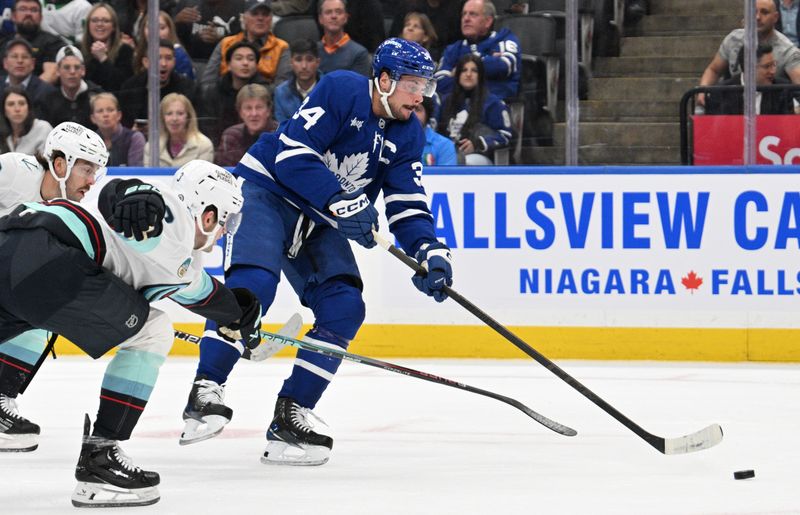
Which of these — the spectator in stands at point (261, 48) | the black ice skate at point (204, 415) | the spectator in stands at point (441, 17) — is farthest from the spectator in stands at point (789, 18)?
the black ice skate at point (204, 415)

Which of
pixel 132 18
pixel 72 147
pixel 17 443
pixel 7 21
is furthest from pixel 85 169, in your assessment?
pixel 7 21

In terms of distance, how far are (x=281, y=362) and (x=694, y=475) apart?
10.1 ft

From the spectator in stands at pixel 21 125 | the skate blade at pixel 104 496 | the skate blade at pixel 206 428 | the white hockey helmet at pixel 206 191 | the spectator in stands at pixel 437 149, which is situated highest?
the white hockey helmet at pixel 206 191

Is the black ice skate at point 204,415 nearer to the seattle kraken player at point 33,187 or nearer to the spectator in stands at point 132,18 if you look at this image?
the seattle kraken player at point 33,187

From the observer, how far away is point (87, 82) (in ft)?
22.1

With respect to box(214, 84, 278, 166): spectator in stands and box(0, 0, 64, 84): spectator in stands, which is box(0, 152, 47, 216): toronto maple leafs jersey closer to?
box(214, 84, 278, 166): spectator in stands

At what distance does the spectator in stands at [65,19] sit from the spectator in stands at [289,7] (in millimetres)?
937

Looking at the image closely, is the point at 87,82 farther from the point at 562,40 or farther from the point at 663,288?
the point at 663,288

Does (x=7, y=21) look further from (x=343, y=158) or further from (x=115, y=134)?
(x=343, y=158)

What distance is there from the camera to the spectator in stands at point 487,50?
6.32 meters

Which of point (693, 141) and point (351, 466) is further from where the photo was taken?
point (693, 141)

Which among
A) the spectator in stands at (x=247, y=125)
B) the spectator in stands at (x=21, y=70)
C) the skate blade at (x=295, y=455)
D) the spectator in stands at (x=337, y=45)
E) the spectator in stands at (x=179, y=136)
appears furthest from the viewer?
the spectator in stands at (x=21, y=70)

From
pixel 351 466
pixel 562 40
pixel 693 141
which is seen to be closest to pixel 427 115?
pixel 562 40

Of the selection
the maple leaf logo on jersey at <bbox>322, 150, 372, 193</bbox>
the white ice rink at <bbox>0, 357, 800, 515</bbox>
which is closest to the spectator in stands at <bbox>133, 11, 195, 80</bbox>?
the white ice rink at <bbox>0, 357, 800, 515</bbox>
